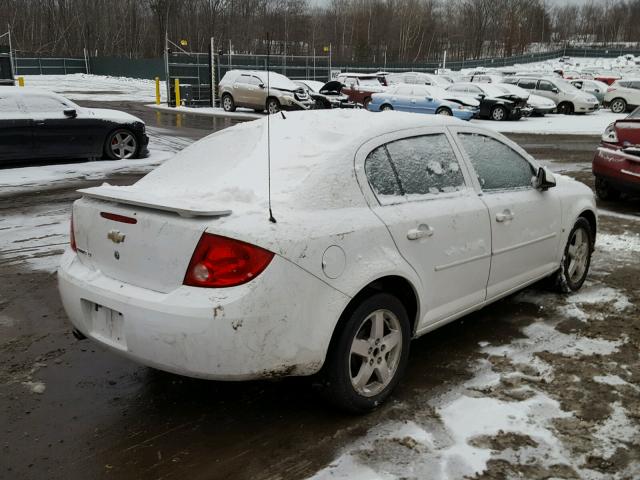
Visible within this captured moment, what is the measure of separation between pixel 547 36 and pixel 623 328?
117 metres

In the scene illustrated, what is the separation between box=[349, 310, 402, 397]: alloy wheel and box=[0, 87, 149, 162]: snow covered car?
10350 mm

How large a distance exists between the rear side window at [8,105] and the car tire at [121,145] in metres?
1.82

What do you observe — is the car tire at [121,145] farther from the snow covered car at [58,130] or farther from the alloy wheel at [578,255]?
the alloy wheel at [578,255]

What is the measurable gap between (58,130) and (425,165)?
33.4 feet

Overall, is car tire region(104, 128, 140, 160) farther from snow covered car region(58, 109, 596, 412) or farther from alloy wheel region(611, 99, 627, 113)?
alloy wheel region(611, 99, 627, 113)

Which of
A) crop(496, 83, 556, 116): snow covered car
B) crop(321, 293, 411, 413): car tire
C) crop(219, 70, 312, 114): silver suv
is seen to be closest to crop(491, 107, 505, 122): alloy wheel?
crop(496, 83, 556, 116): snow covered car

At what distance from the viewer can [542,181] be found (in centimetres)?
468

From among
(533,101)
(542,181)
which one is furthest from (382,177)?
(533,101)

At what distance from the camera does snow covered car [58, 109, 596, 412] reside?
2.93m

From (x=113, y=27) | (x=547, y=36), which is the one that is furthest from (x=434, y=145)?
(x=547, y=36)

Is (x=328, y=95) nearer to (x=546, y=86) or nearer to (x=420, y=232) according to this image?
(x=546, y=86)

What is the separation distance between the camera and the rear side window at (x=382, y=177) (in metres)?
3.53

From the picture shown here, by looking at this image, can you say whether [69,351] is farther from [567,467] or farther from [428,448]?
[567,467]

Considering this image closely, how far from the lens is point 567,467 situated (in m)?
2.96
